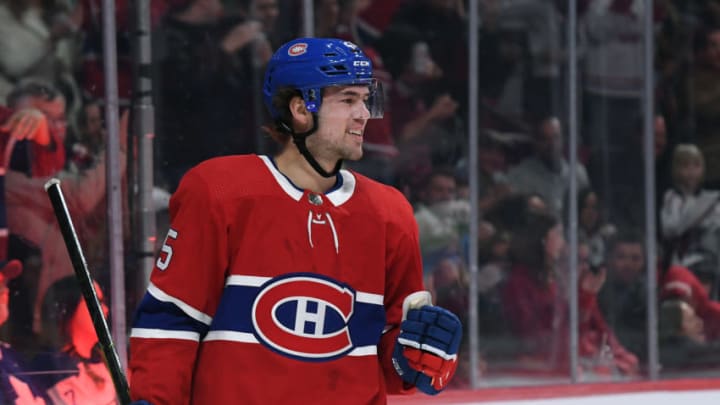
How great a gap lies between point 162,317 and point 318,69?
2.12ft

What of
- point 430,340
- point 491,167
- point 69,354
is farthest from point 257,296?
point 491,167

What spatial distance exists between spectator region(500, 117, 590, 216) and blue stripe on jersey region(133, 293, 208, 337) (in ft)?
16.5

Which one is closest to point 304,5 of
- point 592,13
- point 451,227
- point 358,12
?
point 358,12

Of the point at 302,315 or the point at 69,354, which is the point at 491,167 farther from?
the point at 302,315

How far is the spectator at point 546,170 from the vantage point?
25.5ft

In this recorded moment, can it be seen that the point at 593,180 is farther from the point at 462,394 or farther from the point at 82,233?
the point at 82,233

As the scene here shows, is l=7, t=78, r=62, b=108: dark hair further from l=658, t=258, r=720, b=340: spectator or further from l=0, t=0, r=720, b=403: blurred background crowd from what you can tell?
l=658, t=258, r=720, b=340: spectator

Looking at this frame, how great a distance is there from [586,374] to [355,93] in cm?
546

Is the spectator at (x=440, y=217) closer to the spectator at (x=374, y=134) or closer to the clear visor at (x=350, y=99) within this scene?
the spectator at (x=374, y=134)

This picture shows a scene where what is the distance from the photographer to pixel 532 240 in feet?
25.8

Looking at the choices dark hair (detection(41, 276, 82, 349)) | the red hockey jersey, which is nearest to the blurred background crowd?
dark hair (detection(41, 276, 82, 349))

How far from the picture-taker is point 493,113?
301 inches

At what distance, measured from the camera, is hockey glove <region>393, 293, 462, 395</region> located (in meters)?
2.96

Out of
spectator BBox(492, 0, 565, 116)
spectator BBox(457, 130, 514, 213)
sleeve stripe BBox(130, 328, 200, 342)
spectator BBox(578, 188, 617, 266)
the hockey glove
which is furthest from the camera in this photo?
spectator BBox(578, 188, 617, 266)
